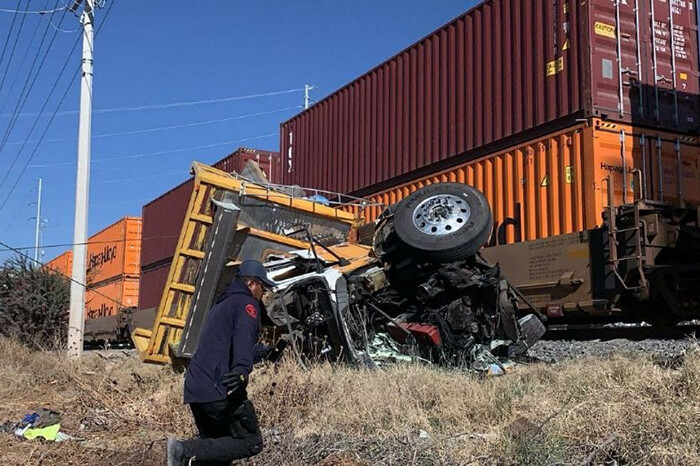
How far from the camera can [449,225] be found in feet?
22.2

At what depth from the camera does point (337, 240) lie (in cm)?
859

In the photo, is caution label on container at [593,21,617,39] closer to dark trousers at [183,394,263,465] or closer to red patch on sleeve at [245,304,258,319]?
red patch on sleeve at [245,304,258,319]

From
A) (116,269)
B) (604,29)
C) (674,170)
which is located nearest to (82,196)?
(604,29)

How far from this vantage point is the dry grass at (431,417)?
3773mm

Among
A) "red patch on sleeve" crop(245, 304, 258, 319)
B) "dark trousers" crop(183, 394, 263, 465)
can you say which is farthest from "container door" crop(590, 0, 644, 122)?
"dark trousers" crop(183, 394, 263, 465)

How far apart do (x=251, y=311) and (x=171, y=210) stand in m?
17.6

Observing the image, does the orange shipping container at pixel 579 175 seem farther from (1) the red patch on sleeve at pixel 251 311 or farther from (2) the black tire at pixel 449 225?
(1) the red patch on sleeve at pixel 251 311

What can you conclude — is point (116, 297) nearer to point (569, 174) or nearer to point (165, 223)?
point (165, 223)

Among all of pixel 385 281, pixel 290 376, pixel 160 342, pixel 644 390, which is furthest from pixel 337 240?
pixel 644 390

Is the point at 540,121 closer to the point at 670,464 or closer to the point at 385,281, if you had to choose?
the point at 385,281

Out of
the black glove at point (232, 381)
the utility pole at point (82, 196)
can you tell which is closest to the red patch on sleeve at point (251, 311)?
the black glove at point (232, 381)

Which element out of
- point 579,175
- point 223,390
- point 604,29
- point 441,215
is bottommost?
point 223,390

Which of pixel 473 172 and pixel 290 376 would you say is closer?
pixel 290 376

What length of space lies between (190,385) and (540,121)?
289 inches
